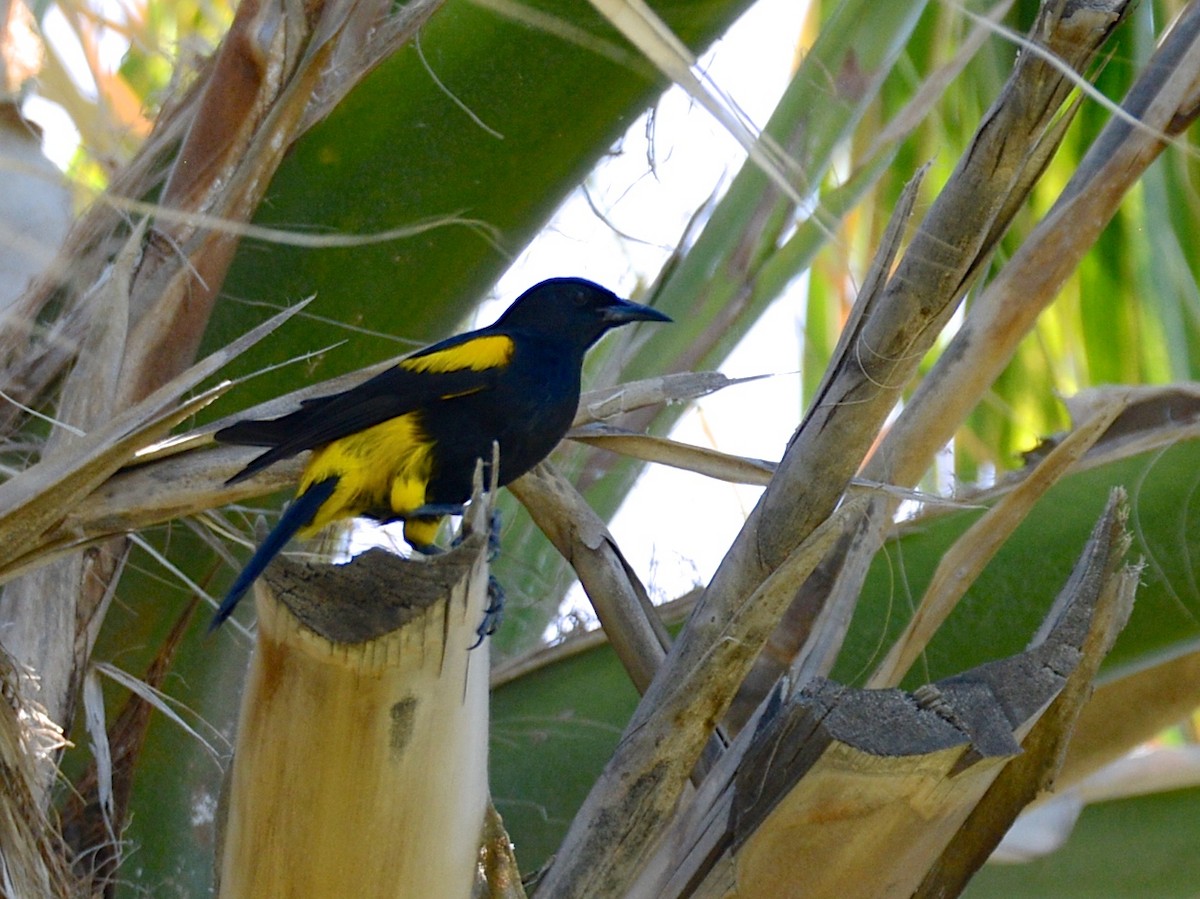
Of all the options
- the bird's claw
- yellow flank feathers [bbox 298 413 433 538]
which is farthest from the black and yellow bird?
the bird's claw

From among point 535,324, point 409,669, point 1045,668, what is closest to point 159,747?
point 535,324

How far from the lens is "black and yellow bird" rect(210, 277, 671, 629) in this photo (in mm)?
2543

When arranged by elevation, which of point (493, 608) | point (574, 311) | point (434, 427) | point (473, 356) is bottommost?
point (493, 608)

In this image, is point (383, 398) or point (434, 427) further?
point (434, 427)

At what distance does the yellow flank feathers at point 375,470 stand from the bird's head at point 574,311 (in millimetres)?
477

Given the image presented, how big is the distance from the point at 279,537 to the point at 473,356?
2.54 ft

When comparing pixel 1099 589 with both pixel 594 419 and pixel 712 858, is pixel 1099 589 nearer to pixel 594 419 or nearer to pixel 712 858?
pixel 712 858

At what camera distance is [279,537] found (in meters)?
2.15

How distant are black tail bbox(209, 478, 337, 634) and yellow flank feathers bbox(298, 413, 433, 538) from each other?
42mm

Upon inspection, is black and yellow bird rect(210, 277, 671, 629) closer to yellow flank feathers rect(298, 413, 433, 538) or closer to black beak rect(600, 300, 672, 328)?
yellow flank feathers rect(298, 413, 433, 538)

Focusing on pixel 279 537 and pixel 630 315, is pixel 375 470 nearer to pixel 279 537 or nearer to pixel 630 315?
pixel 279 537

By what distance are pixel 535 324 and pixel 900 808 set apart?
1735 millimetres

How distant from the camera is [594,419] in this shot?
8.41ft

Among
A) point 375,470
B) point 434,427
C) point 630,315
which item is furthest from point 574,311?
point 375,470
